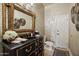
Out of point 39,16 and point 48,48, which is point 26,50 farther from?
point 39,16

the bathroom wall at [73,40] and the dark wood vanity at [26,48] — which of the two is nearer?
the dark wood vanity at [26,48]

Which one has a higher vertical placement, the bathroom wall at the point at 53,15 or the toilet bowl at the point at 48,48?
the bathroom wall at the point at 53,15

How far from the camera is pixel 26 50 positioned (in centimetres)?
147

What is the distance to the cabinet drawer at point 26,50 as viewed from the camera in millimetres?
1431

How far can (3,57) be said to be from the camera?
1497mm

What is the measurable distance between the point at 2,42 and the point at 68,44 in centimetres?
79

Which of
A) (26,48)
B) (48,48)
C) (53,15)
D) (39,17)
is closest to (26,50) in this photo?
(26,48)

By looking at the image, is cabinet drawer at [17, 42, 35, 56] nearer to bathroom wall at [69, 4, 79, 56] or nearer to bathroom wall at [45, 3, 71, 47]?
bathroom wall at [45, 3, 71, 47]

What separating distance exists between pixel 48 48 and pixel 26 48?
280 mm

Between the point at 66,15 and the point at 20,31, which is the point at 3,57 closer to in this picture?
the point at 20,31

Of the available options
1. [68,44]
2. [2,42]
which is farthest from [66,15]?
[2,42]

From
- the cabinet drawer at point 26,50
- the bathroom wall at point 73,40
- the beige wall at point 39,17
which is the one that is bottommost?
the cabinet drawer at point 26,50

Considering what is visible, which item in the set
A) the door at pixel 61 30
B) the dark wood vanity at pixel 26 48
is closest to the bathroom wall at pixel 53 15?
the door at pixel 61 30

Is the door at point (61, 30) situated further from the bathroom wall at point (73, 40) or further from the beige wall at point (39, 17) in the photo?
the beige wall at point (39, 17)
